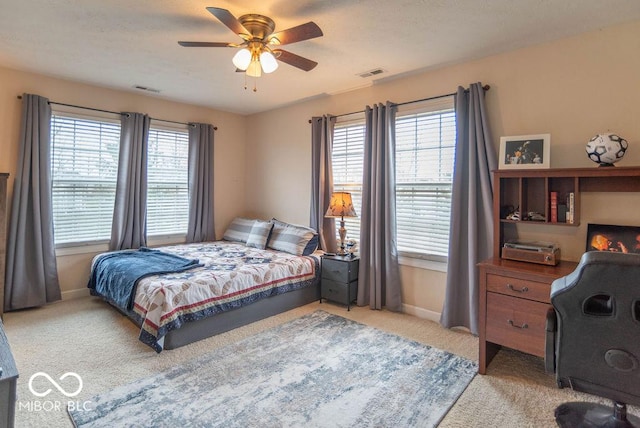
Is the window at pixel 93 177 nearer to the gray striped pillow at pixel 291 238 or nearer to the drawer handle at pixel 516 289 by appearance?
the gray striped pillow at pixel 291 238

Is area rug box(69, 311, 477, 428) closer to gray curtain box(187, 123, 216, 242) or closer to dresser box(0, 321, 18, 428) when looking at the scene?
dresser box(0, 321, 18, 428)

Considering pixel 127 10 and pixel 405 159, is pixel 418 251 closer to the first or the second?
pixel 405 159

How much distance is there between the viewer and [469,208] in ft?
10.1

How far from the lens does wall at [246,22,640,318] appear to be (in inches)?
96.0

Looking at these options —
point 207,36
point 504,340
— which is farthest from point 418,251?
point 207,36

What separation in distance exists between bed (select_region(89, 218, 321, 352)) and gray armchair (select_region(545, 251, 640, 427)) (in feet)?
7.87

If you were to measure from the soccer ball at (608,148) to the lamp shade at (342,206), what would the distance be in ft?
6.94

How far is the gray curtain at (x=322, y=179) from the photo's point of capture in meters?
4.23

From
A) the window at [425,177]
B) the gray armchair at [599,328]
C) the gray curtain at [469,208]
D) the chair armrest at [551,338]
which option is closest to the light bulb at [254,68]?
the window at [425,177]

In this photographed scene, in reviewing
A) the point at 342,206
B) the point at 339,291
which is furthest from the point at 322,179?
the point at 339,291

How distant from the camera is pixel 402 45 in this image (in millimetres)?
2863

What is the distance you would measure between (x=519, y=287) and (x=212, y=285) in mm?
2372

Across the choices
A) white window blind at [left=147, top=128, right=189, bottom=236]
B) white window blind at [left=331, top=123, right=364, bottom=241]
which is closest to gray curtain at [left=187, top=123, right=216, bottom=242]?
white window blind at [left=147, top=128, right=189, bottom=236]

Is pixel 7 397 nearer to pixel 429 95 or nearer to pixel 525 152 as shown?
pixel 525 152
